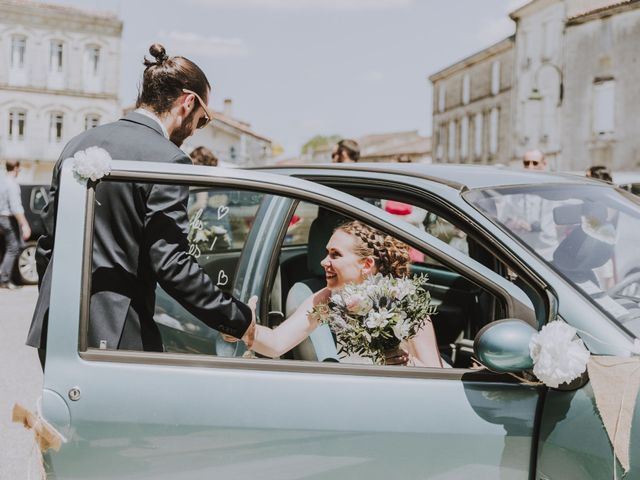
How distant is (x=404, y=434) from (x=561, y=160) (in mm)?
32494

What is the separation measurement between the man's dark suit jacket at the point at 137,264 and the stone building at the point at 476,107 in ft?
125

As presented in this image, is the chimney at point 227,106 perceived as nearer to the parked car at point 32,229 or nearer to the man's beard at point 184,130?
the parked car at point 32,229

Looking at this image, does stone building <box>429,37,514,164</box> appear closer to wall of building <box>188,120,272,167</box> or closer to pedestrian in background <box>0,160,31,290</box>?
wall of building <box>188,120,272,167</box>

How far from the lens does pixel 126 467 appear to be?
2201 millimetres

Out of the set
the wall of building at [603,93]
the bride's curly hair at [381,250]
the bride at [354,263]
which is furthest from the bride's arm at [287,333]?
the wall of building at [603,93]

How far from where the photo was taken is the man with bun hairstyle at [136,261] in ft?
8.04

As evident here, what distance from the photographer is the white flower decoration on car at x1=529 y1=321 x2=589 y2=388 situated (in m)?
2.06

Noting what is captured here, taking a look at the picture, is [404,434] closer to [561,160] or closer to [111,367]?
[111,367]

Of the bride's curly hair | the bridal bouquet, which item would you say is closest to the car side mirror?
the bridal bouquet

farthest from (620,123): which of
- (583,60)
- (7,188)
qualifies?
(7,188)

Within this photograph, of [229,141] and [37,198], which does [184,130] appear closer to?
[37,198]

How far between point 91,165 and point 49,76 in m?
49.1

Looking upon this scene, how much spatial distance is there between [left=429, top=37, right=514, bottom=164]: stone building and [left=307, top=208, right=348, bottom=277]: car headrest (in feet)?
120

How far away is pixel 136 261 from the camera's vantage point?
2.52 m
